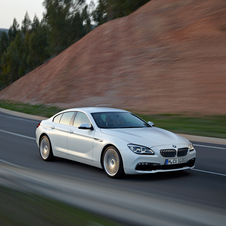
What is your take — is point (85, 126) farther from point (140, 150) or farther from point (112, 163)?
point (140, 150)

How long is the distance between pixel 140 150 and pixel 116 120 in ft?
4.72

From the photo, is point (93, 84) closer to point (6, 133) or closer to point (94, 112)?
point (6, 133)

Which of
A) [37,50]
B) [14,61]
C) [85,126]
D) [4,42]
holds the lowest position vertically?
[85,126]

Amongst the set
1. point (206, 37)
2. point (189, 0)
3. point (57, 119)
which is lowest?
point (57, 119)

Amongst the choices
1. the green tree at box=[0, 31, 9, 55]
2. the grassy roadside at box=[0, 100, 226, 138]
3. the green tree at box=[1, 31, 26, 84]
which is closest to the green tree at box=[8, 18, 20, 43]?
the green tree at box=[0, 31, 9, 55]

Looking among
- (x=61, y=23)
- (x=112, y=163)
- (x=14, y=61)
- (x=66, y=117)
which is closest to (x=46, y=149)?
(x=66, y=117)

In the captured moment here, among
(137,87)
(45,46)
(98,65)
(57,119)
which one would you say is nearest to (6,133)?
(57,119)

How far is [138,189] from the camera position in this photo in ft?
21.1

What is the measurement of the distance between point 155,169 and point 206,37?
2563 centimetres

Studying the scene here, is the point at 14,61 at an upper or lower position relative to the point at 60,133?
upper

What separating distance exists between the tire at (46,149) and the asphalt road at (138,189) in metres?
0.19

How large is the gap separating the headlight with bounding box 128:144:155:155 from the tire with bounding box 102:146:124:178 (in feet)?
1.05

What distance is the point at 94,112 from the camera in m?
8.34

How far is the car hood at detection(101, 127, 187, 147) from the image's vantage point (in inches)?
275
